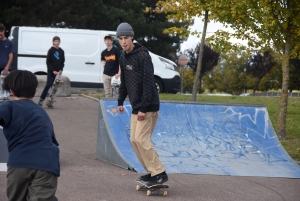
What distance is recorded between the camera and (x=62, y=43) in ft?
69.3

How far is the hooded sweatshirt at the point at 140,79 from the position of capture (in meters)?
6.63

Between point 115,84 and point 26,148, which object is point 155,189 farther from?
point 115,84

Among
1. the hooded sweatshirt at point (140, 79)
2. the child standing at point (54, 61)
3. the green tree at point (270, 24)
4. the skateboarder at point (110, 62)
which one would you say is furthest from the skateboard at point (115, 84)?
the hooded sweatshirt at point (140, 79)

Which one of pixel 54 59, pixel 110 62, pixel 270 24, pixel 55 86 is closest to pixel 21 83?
pixel 270 24

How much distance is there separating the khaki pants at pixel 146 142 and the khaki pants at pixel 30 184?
2.43 meters

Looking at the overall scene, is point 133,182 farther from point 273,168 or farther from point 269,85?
point 269,85

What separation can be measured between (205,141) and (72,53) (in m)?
12.4

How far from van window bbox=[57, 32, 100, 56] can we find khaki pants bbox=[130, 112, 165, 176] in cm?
1442

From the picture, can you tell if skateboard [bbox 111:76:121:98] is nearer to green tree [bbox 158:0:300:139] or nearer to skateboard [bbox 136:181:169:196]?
green tree [bbox 158:0:300:139]

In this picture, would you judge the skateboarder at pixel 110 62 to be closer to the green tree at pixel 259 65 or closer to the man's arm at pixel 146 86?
the man's arm at pixel 146 86

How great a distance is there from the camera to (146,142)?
22.2 feet

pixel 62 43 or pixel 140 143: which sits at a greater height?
pixel 62 43

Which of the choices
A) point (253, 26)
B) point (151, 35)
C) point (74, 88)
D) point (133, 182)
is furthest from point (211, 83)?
point (133, 182)

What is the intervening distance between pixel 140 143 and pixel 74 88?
14.8 m
